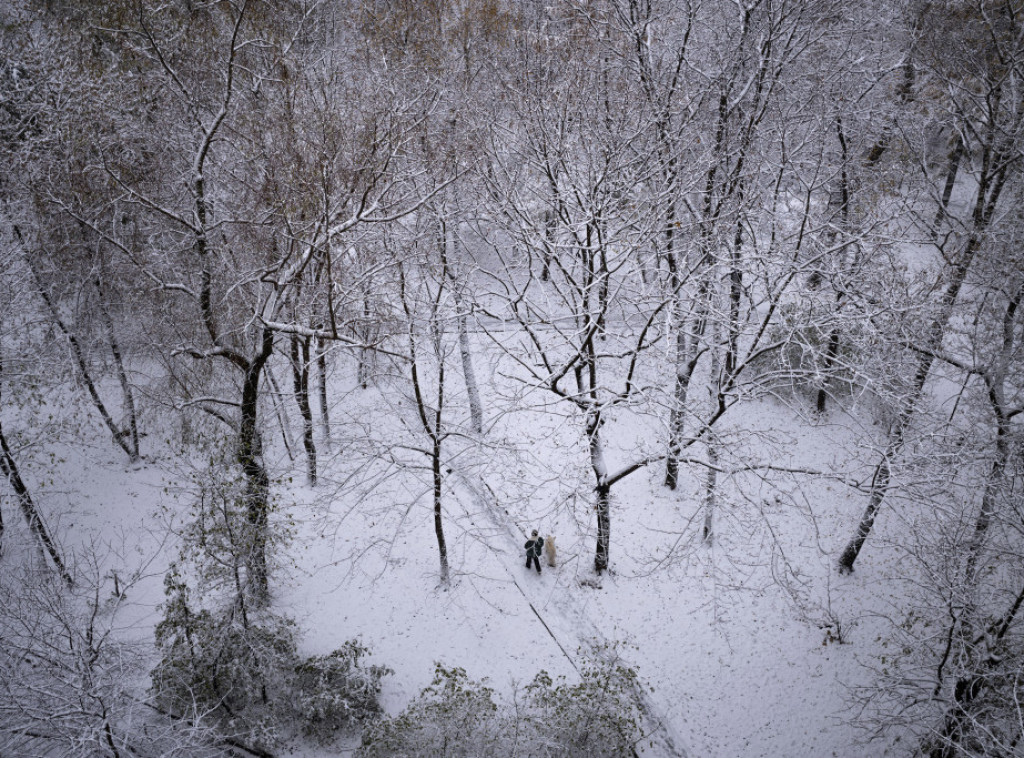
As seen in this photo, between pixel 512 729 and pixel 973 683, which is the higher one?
pixel 973 683

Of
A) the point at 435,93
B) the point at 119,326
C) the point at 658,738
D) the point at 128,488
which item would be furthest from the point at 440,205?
the point at 658,738

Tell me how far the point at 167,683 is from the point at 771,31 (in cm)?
1589

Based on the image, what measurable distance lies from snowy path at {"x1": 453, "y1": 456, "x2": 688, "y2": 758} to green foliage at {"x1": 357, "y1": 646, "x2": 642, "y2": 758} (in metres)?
0.77

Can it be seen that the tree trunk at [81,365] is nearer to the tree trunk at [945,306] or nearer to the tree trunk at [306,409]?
the tree trunk at [306,409]

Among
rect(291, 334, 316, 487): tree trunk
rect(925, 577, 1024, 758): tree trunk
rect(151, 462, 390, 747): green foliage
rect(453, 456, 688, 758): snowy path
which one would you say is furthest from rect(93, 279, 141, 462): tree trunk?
rect(925, 577, 1024, 758): tree trunk

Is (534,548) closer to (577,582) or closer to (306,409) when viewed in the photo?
(577,582)

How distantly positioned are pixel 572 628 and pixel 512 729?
3.03 meters

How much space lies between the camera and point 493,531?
1422cm

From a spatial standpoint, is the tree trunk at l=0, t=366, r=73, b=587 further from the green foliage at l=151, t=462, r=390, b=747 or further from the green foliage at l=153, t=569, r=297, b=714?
the green foliage at l=151, t=462, r=390, b=747

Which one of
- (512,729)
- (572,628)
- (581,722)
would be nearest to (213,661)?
(512,729)

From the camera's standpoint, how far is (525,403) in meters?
18.1

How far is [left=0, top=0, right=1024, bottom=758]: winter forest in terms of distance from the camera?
9883mm

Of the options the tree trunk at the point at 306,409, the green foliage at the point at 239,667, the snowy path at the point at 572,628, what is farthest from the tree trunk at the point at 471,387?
the green foliage at the point at 239,667

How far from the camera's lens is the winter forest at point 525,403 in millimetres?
9883
